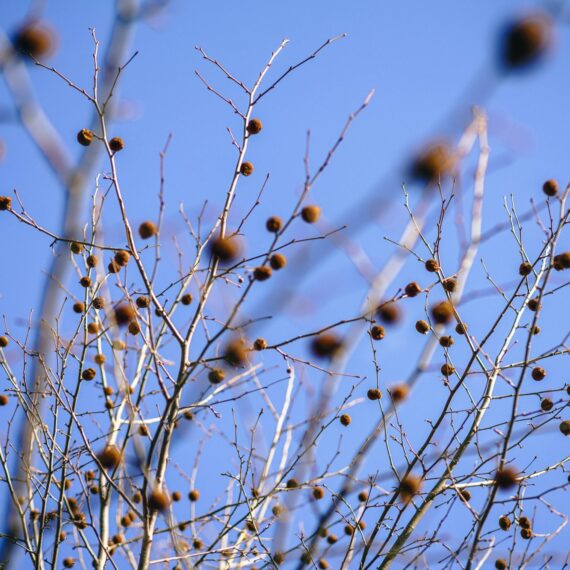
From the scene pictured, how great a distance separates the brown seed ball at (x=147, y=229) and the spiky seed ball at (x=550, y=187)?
7.35 feet

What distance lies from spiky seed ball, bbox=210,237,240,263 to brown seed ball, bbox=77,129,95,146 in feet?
3.20

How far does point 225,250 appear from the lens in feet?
8.79

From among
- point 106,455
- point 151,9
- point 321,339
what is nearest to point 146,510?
point 106,455

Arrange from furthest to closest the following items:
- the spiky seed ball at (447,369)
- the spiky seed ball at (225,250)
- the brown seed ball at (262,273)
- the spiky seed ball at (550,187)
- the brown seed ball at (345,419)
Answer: the brown seed ball at (345,419)
the spiky seed ball at (447,369)
the spiky seed ball at (550,187)
the spiky seed ball at (225,250)
the brown seed ball at (262,273)

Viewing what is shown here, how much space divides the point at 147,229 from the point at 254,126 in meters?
0.79

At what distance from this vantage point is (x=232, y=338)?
2.81 m

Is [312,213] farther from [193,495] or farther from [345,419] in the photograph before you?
[193,495]

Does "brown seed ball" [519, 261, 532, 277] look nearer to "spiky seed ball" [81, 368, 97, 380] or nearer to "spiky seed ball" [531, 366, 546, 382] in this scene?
"spiky seed ball" [531, 366, 546, 382]

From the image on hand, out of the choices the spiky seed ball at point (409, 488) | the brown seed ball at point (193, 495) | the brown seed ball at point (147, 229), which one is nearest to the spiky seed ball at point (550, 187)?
the spiky seed ball at point (409, 488)

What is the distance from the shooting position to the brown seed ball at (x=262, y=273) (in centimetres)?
246

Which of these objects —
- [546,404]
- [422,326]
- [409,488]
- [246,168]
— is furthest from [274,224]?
[546,404]

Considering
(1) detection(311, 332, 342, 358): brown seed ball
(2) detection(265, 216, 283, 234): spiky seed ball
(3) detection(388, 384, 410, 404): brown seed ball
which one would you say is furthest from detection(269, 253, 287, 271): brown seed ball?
(3) detection(388, 384, 410, 404): brown seed ball

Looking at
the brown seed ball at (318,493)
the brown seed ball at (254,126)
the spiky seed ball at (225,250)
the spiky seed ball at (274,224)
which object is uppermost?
the brown seed ball at (254,126)

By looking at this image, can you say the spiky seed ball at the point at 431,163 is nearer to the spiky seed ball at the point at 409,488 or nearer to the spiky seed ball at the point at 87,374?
the spiky seed ball at the point at 409,488
